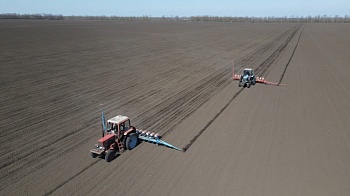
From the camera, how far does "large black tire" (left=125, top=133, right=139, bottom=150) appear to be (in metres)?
10.7

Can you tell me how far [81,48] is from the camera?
36000 millimetres

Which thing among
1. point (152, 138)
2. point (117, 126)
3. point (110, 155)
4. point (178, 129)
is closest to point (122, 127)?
point (117, 126)

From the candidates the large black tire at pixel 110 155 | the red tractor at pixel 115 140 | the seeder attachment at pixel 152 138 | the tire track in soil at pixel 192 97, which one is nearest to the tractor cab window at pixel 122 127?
the red tractor at pixel 115 140

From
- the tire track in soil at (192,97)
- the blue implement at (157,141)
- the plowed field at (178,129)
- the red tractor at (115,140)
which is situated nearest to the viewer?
the plowed field at (178,129)

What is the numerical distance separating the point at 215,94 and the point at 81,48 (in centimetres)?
2379

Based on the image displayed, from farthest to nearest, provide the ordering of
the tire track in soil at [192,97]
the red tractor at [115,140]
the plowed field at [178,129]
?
the tire track in soil at [192,97] < the red tractor at [115,140] < the plowed field at [178,129]

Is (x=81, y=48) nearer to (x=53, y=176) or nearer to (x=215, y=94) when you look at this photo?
(x=215, y=94)

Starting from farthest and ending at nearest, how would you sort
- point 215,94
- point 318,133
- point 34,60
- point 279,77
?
1. point 34,60
2. point 279,77
3. point 215,94
4. point 318,133

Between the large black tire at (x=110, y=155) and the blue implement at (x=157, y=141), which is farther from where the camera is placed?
the blue implement at (x=157, y=141)

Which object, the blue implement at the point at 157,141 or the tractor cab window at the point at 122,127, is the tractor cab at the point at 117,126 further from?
the blue implement at the point at 157,141

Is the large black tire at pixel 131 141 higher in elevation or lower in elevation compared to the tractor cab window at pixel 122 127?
lower

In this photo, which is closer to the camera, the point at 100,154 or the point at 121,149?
the point at 100,154

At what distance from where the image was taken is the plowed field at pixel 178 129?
9133 millimetres

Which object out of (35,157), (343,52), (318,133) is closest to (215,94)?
(318,133)
